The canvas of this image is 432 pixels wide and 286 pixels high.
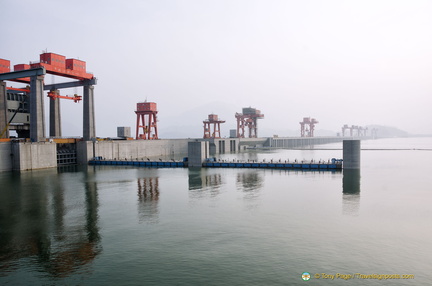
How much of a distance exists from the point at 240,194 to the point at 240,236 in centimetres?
1617

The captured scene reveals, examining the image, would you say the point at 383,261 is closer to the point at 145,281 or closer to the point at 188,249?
the point at 188,249

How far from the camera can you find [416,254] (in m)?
20.2

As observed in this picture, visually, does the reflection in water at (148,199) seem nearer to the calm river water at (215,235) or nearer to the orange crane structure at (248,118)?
the calm river water at (215,235)

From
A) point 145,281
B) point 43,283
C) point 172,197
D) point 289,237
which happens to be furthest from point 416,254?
point 172,197

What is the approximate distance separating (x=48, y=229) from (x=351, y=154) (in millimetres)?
52743

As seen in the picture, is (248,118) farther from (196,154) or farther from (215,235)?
(215,235)

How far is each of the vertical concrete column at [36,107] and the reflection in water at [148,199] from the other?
27.3 metres

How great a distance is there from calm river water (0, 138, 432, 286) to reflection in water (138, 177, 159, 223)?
12cm

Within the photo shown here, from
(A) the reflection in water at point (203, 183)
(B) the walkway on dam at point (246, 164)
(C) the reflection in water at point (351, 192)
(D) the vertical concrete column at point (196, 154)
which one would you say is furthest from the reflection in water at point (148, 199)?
(B) the walkway on dam at point (246, 164)

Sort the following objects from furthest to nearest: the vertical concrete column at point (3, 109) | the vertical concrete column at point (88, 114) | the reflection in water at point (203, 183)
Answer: the vertical concrete column at point (88, 114)
the vertical concrete column at point (3, 109)
the reflection in water at point (203, 183)

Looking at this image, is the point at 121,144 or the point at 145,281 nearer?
the point at 145,281

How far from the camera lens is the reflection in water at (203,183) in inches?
1638

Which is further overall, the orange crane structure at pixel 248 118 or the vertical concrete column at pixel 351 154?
the orange crane structure at pixel 248 118

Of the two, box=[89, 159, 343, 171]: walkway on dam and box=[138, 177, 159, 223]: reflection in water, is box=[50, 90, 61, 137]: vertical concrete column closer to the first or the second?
box=[89, 159, 343, 171]: walkway on dam
